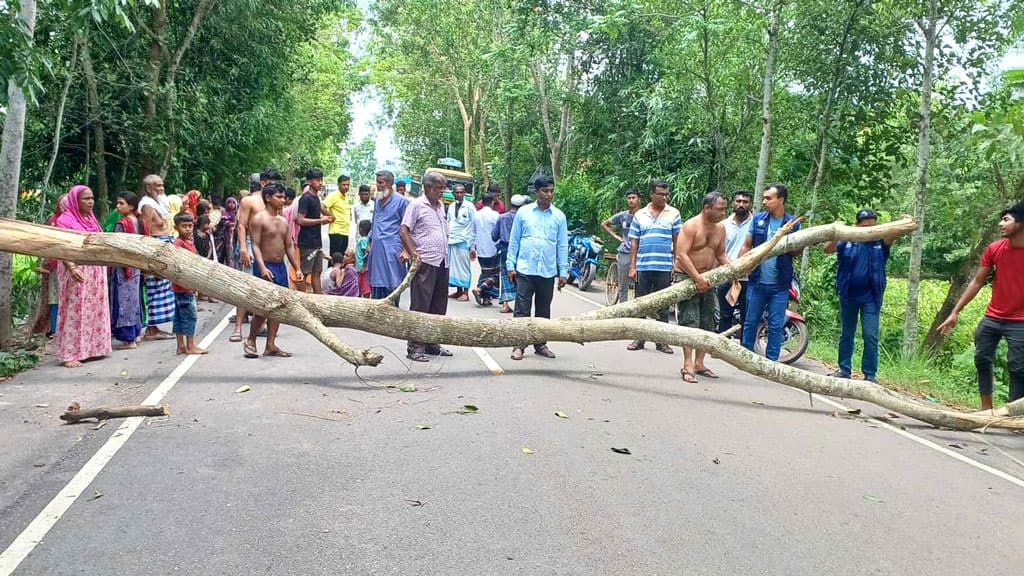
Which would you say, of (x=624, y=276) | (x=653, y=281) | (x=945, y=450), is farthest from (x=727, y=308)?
(x=945, y=450)

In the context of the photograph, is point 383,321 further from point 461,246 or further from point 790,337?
point 461,246

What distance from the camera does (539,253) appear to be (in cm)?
823

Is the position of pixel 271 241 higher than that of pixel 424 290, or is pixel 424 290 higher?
pixel 271 241

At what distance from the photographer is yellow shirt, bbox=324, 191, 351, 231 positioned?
12234 mm

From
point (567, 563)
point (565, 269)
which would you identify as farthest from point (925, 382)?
point (567, 563)

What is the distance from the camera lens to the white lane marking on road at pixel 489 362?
7252 millimetres

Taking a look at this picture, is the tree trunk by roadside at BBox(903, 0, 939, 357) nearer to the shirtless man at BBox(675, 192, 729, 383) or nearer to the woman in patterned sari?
the shirtless man at BBox(675, 192, 729, 383)

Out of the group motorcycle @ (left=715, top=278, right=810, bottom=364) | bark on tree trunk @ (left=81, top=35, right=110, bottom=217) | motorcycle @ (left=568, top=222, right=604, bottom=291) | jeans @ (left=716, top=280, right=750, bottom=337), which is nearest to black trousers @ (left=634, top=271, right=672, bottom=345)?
motorcycle @ (left=715, top=278, right=810, bottom=364)

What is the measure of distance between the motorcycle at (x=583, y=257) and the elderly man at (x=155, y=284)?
8.62 metres

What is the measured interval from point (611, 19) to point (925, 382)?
996 cm

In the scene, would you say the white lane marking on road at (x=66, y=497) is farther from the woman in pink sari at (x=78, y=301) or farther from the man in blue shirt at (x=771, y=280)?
the man in blue shirt at (x=771, y=280)

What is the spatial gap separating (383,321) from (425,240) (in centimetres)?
136

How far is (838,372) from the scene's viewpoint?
784 cm

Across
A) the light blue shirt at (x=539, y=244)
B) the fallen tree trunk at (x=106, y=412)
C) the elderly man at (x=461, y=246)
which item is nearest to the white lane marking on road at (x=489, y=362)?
the light blue shirt at (x=539, y=244)
